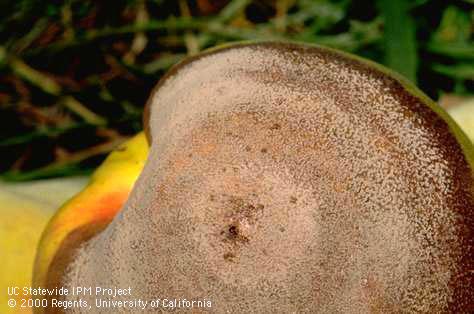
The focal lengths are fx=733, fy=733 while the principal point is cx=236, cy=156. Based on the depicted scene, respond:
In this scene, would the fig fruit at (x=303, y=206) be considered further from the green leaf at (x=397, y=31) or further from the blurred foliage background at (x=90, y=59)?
the blurred foliage background at (x=90, y=59)

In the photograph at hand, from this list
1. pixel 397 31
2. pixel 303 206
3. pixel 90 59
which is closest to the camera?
pixel 303 206

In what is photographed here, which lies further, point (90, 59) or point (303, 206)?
point (90, 59)

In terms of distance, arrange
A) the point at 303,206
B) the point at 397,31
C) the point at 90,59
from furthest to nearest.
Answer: the point at 90,59
the point at 397,31
the point at 303,206

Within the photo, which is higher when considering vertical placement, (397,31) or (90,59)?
(90,59)

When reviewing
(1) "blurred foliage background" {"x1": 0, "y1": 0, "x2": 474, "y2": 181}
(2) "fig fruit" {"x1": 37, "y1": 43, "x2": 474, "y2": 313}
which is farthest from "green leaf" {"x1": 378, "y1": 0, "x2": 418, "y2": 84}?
(2) "fig fruit" {"x1": 37, "y1": 43, "x2": 474, "y2": 313}

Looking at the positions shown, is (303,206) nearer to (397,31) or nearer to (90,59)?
(397,31)

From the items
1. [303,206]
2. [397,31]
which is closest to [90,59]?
[397,31]

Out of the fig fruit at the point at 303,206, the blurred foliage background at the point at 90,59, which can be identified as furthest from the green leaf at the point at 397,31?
the fig fruit at the point at 303,206

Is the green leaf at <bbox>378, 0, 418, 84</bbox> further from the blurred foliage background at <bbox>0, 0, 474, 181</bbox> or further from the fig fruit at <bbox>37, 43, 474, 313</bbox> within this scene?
the fig fruit at <bbox>37, 43, 474, 313</bbox>

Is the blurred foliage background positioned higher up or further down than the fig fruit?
higher up
